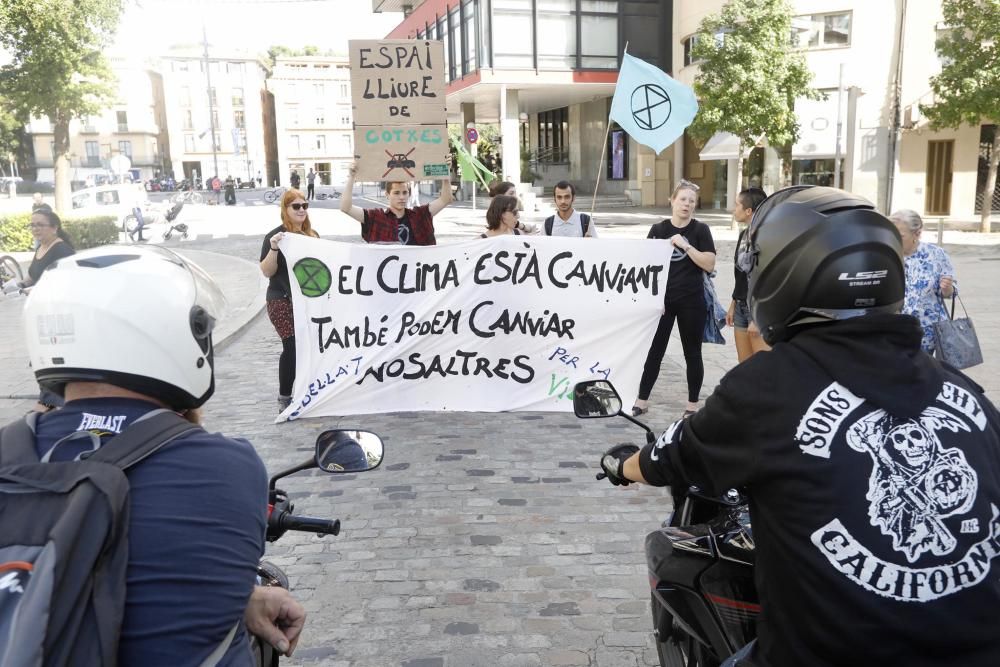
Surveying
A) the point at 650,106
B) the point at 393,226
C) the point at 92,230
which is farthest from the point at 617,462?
the point at 92,230

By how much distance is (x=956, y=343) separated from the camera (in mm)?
5477

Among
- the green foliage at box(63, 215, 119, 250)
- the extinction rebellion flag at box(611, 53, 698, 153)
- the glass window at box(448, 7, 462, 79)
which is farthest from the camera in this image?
Result: the glass window at box(448, 7, 462, 79)

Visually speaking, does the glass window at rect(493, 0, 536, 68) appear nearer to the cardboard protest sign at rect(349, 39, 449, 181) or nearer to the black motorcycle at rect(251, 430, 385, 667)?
the cardboard protest sign at rect(349, 39, 449, 181)

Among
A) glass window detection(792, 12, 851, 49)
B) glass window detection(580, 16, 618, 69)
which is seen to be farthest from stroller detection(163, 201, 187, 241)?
glass window detection(792, 12, 851, 49)

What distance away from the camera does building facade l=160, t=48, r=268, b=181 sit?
87.2 m

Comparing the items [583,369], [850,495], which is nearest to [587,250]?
[583,369]

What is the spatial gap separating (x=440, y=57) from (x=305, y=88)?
3450 inches

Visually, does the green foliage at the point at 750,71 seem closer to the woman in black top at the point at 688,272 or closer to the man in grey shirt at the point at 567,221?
the man in grey shirt at the point at 567,221

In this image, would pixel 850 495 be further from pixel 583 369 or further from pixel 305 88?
pixel 305 88

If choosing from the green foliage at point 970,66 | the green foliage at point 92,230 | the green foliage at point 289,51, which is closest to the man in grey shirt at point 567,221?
the green foliage at point 92,230

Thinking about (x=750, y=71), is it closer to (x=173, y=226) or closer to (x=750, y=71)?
(x=750, y=71)

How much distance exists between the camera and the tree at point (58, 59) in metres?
23.4

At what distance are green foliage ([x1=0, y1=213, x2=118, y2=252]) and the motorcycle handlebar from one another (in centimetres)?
2039

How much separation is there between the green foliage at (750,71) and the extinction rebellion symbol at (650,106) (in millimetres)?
17294
